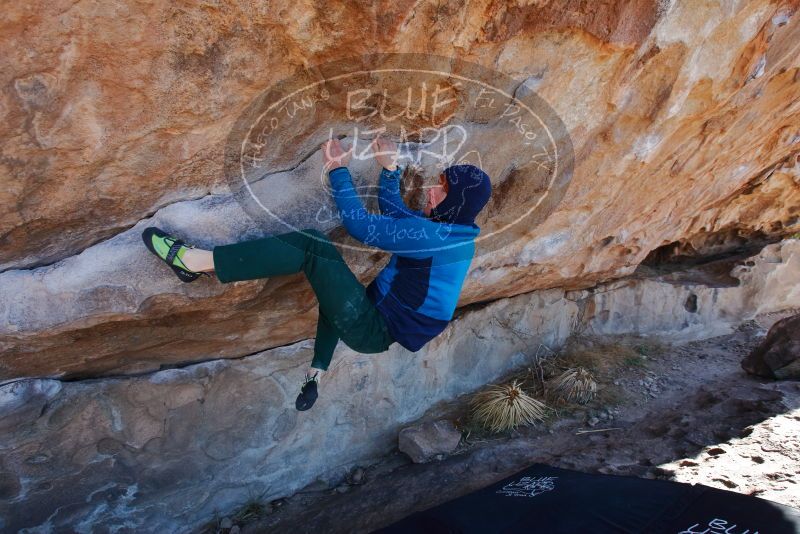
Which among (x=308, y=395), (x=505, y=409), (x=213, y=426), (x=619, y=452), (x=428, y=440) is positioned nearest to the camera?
(x=308, y=395)

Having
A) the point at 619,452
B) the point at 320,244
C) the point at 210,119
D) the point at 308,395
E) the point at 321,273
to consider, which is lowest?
the point at 619,452

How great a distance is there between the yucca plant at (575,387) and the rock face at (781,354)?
139cm

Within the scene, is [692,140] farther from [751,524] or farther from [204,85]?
[204,85]

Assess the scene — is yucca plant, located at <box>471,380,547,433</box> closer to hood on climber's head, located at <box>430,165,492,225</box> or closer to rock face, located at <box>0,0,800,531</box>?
rock face, located at <box>0,0,800,531</box>

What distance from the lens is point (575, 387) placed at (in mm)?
4543

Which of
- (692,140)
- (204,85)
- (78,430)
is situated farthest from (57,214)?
(692,140)

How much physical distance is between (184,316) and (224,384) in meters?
0.64

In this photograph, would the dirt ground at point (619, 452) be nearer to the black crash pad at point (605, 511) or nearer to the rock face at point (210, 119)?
the black crash pad at point (605, 511)

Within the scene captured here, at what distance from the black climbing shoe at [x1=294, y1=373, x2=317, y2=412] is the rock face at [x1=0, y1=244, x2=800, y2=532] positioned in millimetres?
685

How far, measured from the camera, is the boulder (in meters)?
3.84

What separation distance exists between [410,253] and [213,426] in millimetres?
1684

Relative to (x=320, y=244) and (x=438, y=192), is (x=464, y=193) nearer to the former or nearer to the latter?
(x=438, y=192)

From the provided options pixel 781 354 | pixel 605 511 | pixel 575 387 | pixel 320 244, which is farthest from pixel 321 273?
pixel 781 354

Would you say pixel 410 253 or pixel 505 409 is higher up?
pixel 410 253
